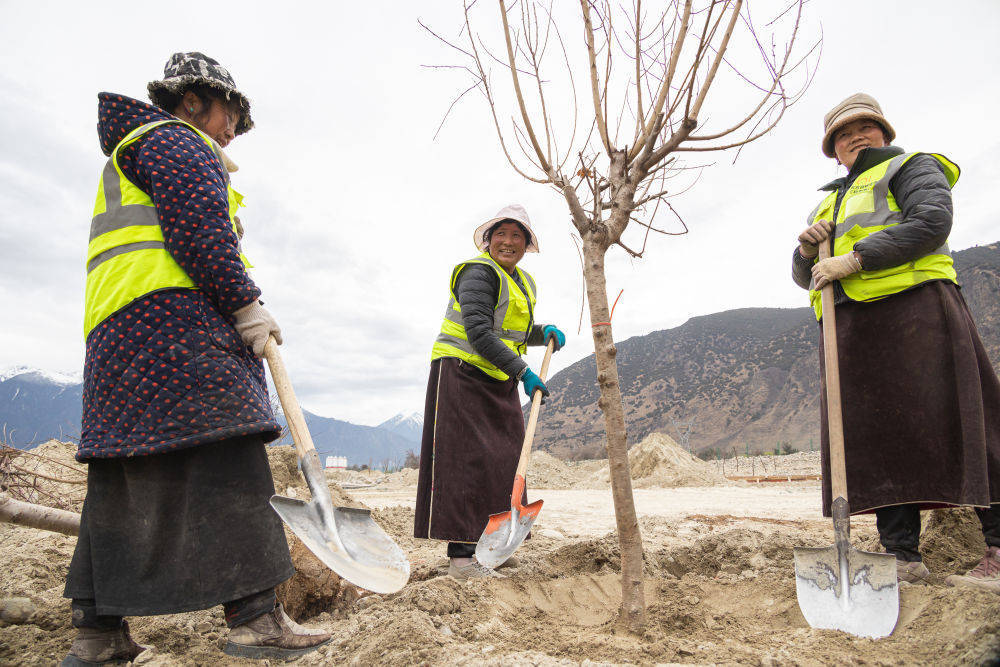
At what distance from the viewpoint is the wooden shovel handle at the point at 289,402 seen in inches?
66.2

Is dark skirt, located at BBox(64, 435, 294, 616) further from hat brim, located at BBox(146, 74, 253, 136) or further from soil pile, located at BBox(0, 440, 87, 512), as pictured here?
hat brim, located at BBox(146, 74, 253, 136)

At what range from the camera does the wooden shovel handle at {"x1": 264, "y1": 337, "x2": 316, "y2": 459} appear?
5.52ft

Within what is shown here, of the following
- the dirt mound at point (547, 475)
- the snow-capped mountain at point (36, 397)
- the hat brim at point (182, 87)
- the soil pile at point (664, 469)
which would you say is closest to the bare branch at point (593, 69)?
the hat brim at point (182, 87)

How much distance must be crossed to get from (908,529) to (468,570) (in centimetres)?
188

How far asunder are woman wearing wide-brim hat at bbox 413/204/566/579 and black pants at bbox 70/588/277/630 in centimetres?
118

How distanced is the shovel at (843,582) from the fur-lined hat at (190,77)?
2.62 metres

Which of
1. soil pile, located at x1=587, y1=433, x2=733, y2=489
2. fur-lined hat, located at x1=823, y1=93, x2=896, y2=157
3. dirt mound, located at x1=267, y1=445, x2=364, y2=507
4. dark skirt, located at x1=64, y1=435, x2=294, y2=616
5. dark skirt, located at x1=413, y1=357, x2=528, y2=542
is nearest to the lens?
dark skirt, located at x1=64, y1=435, x2=294, y2=616

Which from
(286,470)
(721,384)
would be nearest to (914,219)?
(286,470)

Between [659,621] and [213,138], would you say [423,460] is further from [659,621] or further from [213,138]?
[213,138]

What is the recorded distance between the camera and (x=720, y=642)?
5.91 ft

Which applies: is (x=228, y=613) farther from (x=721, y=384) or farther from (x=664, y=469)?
(x=721, y=384)

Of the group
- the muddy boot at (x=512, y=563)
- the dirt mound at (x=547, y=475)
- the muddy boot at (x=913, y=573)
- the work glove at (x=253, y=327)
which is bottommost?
the dirt mound at (x=547, y=475)

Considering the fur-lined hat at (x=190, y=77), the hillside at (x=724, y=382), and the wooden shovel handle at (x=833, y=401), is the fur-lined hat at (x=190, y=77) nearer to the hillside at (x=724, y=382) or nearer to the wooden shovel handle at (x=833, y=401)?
the wooden shovel handle at (x=833, y=401)

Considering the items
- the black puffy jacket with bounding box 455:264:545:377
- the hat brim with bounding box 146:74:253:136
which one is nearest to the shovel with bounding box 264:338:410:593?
the hat brim with bounding box 146:74:253:136
